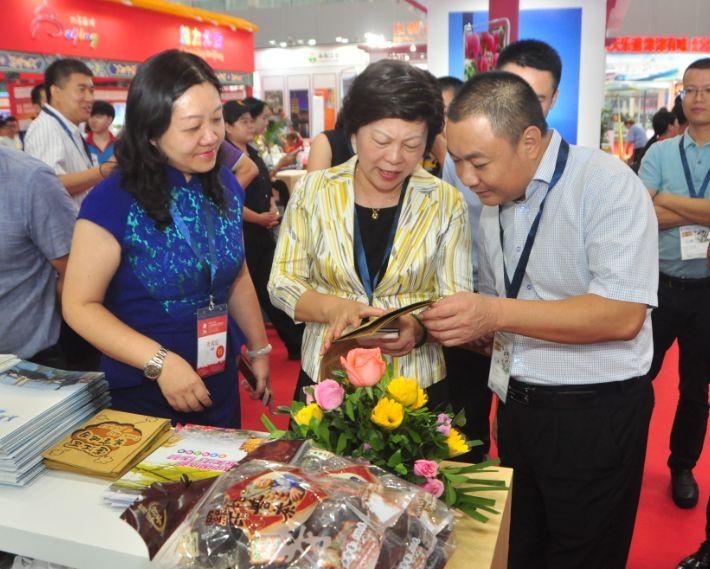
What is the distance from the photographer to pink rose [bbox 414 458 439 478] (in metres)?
1.06

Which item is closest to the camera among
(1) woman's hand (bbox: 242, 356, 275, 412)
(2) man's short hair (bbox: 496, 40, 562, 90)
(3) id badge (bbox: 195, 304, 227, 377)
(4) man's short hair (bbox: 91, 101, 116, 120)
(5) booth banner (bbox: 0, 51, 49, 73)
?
(3) id badge (bbox: 195, 304, 227, 377)

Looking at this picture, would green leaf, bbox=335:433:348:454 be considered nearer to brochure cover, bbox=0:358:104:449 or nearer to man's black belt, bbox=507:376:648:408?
brochure cover, bbox=0:358:104:449

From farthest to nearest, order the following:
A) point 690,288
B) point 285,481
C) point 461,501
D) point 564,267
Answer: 1. point 690,288
2. point 564,267
3. point 461,501
4. point 285,481

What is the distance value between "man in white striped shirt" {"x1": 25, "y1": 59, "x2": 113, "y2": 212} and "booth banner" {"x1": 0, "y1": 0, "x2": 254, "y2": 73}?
410cm

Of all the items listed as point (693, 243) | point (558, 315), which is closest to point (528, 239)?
point (558, 315)

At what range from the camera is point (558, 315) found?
4.69 ft

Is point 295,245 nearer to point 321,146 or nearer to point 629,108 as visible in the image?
point 321,146

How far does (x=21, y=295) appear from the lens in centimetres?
187

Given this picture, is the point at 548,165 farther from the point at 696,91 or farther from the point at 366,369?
the point at 696,91

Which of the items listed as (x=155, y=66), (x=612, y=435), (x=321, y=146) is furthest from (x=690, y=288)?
(x=155, y=66)

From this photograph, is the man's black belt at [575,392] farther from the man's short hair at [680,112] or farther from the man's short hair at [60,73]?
the man's short hair at [60,73]

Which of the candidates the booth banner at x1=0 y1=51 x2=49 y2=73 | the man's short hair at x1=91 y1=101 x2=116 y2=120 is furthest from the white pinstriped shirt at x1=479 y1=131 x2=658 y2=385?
the booth banner at x1=0 y1=51 x2=49 y2=73

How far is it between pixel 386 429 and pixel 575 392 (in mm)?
724

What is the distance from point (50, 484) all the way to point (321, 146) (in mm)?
2201
